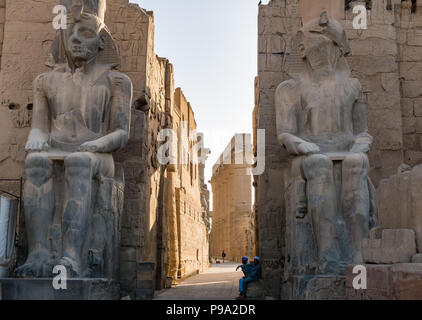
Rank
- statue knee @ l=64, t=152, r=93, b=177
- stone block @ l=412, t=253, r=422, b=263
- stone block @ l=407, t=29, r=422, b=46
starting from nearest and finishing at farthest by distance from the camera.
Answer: stone block @ l=412, t=253, r=422, b=263 < statue knee @ l=64, t=152, r=93, b=177 < stone block @ l=407, t=29, r=422, b=46

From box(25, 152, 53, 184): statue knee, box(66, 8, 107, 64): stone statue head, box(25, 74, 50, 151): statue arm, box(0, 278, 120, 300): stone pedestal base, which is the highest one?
box(66, 8, 107, 64): stone statue head

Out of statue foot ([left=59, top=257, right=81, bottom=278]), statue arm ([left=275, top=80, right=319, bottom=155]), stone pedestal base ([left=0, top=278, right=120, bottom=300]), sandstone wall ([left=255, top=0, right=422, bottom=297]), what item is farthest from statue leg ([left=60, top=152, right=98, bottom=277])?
sandstone wall ([left=255, top=0, right=422, bottom=297])

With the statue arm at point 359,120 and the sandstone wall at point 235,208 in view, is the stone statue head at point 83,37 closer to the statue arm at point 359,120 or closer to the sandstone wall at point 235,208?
the statue arm at point 359,120

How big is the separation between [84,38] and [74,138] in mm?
959

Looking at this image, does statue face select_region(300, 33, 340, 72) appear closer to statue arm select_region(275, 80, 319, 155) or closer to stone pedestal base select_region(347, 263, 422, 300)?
statue arm select_region(275, 80, 319, 155)

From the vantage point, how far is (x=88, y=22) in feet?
18.1

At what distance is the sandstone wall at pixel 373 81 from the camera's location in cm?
677

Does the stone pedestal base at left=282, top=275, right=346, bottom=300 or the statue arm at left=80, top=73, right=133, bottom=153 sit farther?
the statue arm at left=80, top=73, right=133, bottom=153

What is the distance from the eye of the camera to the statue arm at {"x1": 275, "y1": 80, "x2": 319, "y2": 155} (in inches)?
217

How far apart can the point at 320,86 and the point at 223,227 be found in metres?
19.6

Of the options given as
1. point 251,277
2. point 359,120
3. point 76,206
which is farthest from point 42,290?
point 359,120

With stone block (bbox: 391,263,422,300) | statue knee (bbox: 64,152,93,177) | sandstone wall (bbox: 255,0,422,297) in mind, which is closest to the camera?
stone block (bbox: 391,263,422,300)

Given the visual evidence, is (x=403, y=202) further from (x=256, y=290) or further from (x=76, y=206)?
(x=256, y=290)

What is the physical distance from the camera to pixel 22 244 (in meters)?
5.20
